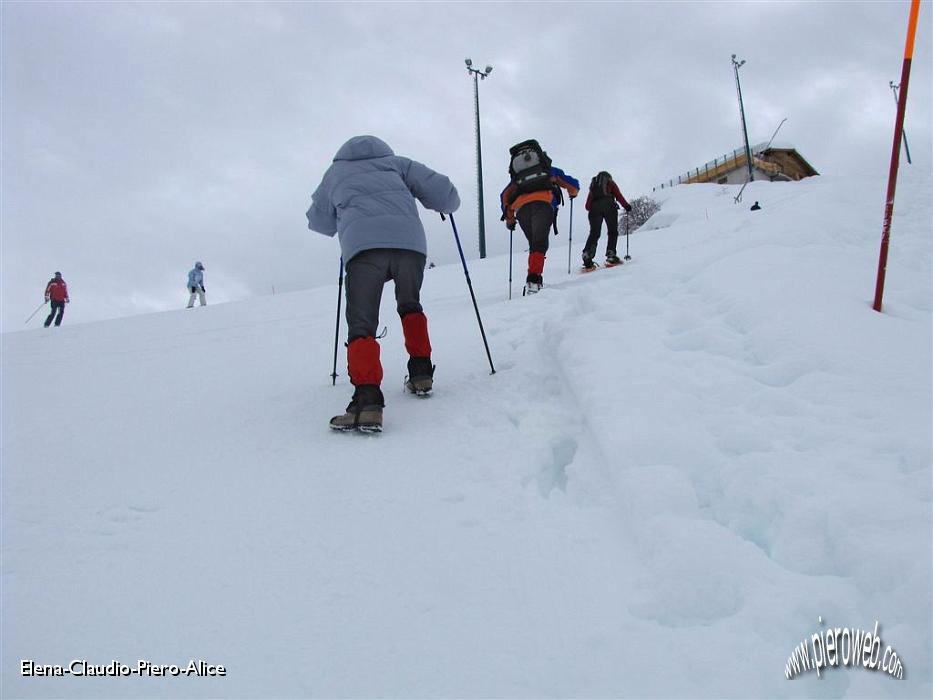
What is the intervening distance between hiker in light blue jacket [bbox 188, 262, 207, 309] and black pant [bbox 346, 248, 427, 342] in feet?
44.7

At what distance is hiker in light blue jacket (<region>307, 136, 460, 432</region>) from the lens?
3449 mm

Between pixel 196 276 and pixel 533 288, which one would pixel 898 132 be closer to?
pixel 533 288

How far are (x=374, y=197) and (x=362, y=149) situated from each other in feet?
1.38

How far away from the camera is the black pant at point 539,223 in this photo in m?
7.18

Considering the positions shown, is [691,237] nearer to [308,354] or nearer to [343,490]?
[308,354]

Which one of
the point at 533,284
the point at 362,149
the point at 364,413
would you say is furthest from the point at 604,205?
the point at 364,413

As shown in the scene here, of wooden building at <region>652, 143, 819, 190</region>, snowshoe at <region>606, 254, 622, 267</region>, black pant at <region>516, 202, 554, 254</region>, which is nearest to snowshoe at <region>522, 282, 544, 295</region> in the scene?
black pant at <region>516, 202, 554, 254</region>

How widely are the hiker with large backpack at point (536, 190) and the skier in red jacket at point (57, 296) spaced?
1210 cm

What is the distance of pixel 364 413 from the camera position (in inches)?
128

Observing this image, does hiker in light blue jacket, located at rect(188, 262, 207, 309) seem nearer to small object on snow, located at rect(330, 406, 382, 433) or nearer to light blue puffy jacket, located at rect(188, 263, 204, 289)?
light blue puffy jacket, located at rect(188, 263, 204, 289)

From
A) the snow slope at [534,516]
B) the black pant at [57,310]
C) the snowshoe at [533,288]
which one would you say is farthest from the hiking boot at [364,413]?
the black pant at [57,310]

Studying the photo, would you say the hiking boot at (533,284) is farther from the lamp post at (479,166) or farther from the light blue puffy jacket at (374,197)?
the lamp post at (479,166)

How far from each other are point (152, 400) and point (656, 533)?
13.1ft

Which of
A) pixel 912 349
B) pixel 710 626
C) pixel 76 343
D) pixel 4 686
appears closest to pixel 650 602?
pixel 710 626
